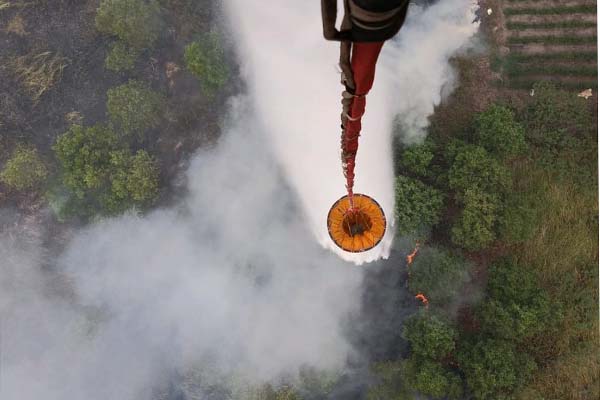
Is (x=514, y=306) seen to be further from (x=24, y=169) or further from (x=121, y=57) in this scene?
(x=24, y=169)

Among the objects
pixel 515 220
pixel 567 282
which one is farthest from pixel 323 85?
pixel 567 282

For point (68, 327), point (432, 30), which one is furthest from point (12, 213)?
point (432, 30)

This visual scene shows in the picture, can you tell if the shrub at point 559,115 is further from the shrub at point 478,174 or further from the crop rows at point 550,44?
the shrub at point 478,174

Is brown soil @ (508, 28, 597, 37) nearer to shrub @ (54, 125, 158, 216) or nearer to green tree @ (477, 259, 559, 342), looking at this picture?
green tree @ (477, 259, 559, 342)

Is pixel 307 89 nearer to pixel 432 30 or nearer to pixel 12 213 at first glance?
pixel 432 30

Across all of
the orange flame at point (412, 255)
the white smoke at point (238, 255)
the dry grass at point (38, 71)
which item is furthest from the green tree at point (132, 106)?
the orange flame at point (412, 255)

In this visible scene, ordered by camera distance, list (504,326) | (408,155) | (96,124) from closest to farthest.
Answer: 1. (504,326)
2. (408,155)
3. (96,124)
